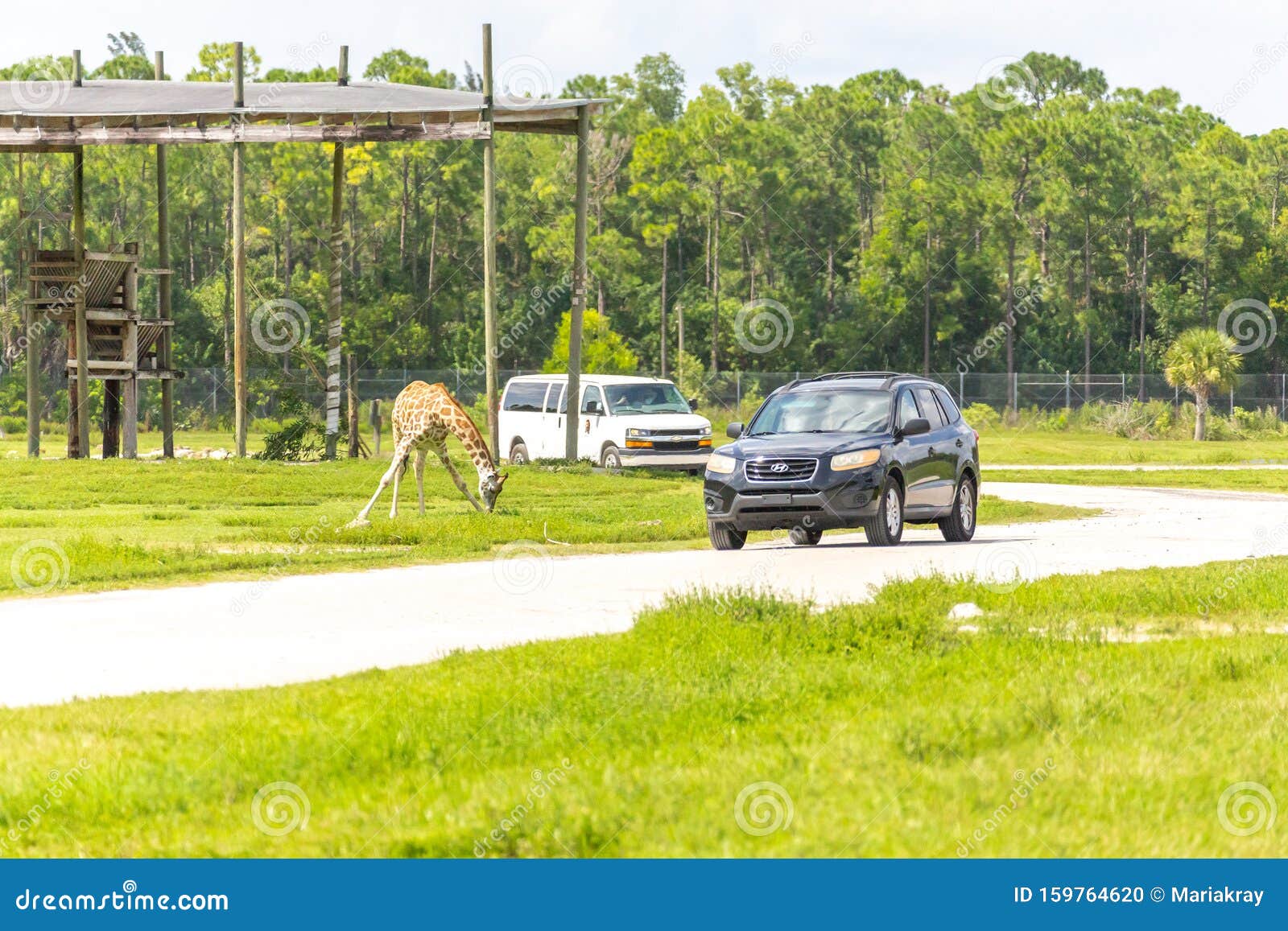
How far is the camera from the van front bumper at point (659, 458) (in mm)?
34812

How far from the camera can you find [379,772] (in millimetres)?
7910

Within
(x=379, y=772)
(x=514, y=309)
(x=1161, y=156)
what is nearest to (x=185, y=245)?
(x=514, y=309)

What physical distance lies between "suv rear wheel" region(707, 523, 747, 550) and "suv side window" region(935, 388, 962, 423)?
3.78m

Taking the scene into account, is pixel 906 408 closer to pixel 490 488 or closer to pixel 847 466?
pixel 847 466

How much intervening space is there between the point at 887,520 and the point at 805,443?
1283 millimetres

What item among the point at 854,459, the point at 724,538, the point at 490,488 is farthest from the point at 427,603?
the point at 490,488

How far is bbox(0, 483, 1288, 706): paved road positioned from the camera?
36.4ft

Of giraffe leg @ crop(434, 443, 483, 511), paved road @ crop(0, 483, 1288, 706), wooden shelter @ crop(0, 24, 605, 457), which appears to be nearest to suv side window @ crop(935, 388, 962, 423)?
paved road @ crop(0, 483, 1288, 706)

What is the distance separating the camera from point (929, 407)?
22125mm

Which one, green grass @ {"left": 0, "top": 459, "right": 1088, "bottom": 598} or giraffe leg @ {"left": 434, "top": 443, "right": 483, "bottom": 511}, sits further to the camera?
giraffe leg @ {"left": 434, "top": 443, "right": 483, "bottom": 511}

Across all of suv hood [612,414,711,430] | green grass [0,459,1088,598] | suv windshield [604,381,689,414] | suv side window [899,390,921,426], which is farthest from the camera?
suv windshield [604,381,689,414]

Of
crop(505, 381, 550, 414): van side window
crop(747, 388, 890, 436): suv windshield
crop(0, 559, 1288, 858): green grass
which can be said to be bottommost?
crop(0, 559, 1288, 858): green grass

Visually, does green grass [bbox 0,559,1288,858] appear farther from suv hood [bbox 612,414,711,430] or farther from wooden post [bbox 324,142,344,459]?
wooden post [bbox 324,142,344,459]

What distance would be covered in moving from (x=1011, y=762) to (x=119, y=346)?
32548 millimetres
